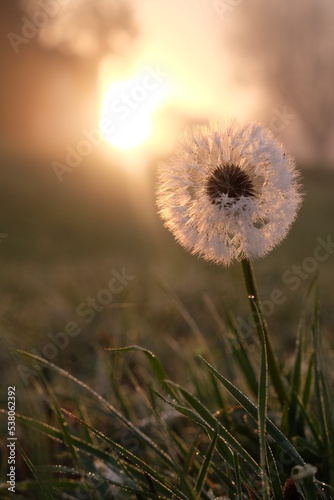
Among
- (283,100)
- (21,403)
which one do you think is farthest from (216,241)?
(283,100)

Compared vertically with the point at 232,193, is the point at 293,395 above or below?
below

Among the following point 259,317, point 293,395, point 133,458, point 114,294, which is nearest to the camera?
point 259,317

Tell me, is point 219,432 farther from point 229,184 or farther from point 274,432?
point 229,184

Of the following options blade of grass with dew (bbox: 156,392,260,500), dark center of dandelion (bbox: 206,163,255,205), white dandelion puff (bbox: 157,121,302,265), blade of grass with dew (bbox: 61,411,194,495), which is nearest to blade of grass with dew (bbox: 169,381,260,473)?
blade of grass with dew (bbox: 156,392,260,500)

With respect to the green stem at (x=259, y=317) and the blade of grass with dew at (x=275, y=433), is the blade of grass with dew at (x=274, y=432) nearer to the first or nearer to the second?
the blade of grass with dew at (x=275, y=433)

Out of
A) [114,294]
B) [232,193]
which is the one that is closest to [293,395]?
[232,193]

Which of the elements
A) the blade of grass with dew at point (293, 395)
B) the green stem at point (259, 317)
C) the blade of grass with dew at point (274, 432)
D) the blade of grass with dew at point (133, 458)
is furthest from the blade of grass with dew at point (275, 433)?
the blade of grass with dew at point (293, 395)

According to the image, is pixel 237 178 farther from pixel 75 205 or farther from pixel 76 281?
pixel 75 205
